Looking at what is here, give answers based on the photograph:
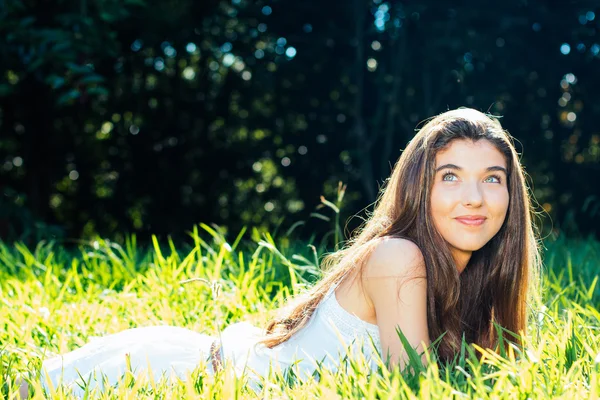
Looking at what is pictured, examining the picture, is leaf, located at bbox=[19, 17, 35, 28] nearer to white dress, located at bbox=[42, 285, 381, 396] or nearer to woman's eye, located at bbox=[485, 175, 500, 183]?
white dress, located at bbox=[42, 285, 381, 396]

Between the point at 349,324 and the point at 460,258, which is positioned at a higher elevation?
the point at 460,258

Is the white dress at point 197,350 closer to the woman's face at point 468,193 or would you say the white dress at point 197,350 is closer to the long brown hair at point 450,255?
the long brown hair at point 450,255

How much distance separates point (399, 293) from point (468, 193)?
13.3 inches

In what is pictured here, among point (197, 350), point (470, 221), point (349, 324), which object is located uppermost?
point (470, 221)

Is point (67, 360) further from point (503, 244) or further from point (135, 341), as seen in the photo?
point (503, 244)

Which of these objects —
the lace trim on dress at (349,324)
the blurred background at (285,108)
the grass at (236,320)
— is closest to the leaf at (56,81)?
the grass at (236,320)

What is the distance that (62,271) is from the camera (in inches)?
145

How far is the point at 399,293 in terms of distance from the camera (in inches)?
76.9

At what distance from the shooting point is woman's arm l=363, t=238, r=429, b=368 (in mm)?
1937

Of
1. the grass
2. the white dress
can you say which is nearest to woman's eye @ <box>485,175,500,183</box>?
the grass

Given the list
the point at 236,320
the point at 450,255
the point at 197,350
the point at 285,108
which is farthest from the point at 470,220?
the point at 285,108

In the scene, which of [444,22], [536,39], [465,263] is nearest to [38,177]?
[444,22]

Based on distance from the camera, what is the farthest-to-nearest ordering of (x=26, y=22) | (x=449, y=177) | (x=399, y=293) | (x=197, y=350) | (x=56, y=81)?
(x=26, y=22) → (x=56, y=81) → (x=197, y=350) → (x=449, y=177) → (x=399, y=293)

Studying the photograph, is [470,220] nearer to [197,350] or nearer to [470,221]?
[470,221]
